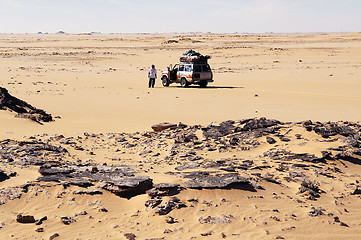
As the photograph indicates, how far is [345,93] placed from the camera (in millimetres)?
27781

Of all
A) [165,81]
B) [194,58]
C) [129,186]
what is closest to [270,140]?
[129,186]

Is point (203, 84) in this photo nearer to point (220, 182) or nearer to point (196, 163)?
point (196, 163)

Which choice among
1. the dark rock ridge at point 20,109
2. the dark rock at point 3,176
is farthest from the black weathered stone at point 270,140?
the dark rock ridge at point 20,109

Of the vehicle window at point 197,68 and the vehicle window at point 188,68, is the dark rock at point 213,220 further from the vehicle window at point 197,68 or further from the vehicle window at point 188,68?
the vehicle window at point 188,68

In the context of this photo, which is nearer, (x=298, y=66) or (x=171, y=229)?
(x=171, y=229)

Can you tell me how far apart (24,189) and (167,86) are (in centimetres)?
2301

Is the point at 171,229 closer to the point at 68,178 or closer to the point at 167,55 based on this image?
the point at 68,178

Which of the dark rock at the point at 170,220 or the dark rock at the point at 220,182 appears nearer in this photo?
the dark rock at the point at 170,220

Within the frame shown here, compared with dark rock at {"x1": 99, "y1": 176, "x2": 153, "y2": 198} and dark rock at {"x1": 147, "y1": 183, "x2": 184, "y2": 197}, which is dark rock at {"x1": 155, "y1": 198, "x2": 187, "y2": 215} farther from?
dark rock at {"x1": 99, "y1": 176, "x2": 153, "y2": 198}

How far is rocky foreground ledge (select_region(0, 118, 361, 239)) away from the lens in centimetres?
841

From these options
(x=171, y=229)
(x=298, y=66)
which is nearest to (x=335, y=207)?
(x=171, y=229)

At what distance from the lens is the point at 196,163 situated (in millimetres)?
10516

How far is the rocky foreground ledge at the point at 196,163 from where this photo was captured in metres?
8.41

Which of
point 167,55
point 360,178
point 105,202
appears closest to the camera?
point 105,202
